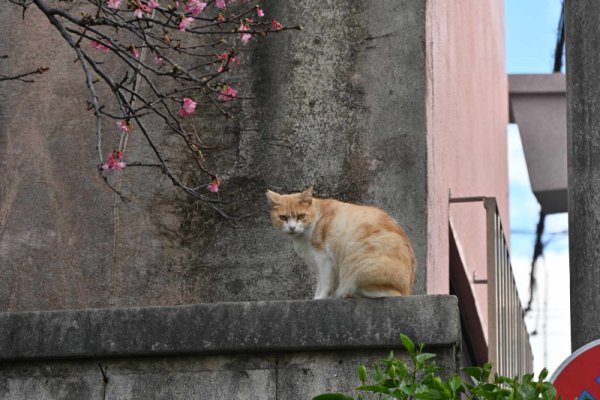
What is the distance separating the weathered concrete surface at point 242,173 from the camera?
7.26m

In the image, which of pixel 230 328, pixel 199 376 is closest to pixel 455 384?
pixel 230 328

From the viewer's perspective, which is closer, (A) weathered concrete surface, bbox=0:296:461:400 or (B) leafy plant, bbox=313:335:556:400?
(B) leafy plant, bbox=313:335:556:400

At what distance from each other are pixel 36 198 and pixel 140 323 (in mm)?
2521

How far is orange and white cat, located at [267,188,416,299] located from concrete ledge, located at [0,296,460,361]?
0.32 m

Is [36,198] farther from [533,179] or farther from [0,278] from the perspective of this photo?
[533,179]

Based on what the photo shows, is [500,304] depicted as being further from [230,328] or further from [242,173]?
[230,328]

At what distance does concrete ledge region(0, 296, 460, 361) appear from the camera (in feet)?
16.9

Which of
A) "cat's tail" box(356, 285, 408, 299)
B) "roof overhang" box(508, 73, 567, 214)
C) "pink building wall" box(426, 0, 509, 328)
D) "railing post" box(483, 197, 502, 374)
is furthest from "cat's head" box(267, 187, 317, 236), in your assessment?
"roof overhang" box(508, 73, 567, 214)

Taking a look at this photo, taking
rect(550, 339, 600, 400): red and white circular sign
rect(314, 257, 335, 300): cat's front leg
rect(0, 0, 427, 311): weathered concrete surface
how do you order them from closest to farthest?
1. rect(550, 339, 600, 400): red and white circular sign
2. rect(314, 257, 335, 300): cat's front leg
3. rect(0, 0, 427, 311): weathered concrete surface

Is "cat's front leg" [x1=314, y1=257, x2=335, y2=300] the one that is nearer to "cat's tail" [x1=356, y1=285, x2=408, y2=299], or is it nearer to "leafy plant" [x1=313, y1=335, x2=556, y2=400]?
"cat's tail" [x1=356, y1=285, x2=408, y2=299]

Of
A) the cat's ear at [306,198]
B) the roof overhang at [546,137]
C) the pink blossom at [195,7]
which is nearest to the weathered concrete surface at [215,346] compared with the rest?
the cat's ear at [306,198]

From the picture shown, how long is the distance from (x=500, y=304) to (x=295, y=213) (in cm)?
321

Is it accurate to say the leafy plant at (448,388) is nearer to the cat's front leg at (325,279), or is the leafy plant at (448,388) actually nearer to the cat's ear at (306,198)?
the cat's front leg at (325,279)

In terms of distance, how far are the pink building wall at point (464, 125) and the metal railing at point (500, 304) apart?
30 centimetres
